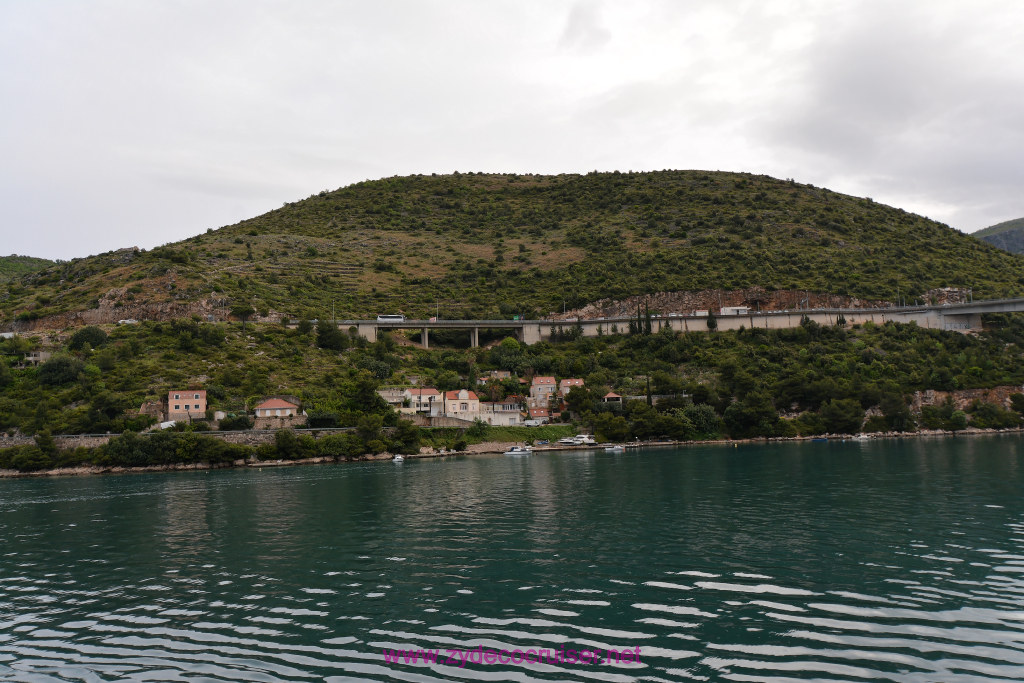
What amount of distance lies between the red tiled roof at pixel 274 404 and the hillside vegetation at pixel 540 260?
38660mm

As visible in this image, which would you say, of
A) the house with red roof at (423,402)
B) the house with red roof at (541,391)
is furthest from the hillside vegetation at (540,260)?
the house with red roof at (423,402)

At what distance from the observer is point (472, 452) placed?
80812 mm

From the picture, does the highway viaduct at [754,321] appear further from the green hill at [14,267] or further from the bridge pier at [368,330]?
the green hill at [14,267]

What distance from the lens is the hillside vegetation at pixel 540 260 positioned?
117m

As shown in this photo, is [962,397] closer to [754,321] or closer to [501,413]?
[754,321]

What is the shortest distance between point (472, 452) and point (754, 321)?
57.6m

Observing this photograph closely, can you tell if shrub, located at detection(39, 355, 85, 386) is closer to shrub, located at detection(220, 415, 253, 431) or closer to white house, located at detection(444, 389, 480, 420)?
shrub, located at detection(220, 415, 253, 431)

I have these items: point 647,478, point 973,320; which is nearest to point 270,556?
point 647,478

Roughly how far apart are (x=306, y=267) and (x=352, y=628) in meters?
136

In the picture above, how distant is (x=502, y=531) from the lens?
28328 mm

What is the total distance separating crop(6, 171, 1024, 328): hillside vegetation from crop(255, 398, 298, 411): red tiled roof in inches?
1522

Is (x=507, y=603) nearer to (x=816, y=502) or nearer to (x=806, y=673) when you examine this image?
(x=806, y=673)

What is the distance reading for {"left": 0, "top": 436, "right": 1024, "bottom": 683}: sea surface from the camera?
525 inches

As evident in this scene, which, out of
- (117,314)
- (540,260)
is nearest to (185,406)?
(117,314)
